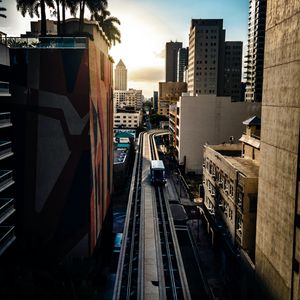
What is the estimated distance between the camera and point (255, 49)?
128 meters

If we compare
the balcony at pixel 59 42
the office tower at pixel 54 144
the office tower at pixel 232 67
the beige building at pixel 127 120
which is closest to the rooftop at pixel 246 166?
the office tower at pixel 54 144

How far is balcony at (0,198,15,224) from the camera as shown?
2672 centimetres

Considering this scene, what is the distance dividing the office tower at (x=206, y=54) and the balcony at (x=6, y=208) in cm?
13227

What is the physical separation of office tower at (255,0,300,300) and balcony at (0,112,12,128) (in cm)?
1910

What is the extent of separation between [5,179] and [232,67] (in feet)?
503

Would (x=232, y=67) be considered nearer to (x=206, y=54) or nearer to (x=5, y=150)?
(x=206, y=54)

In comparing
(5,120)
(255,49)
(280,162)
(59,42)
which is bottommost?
(280,162)

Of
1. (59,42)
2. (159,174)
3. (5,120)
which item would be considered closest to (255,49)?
(159,174)

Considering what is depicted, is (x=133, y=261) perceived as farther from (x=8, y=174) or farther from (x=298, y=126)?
(x=298, y=126)

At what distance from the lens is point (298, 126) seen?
2081 centimetres

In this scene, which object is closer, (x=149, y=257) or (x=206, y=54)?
(x=149, y=257)

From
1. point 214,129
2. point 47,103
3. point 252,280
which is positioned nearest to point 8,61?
point 47,103

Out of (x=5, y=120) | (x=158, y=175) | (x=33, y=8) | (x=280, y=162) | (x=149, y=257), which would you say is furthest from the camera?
(x=158, y=175)

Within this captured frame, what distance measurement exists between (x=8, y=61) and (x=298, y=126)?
2152cm
